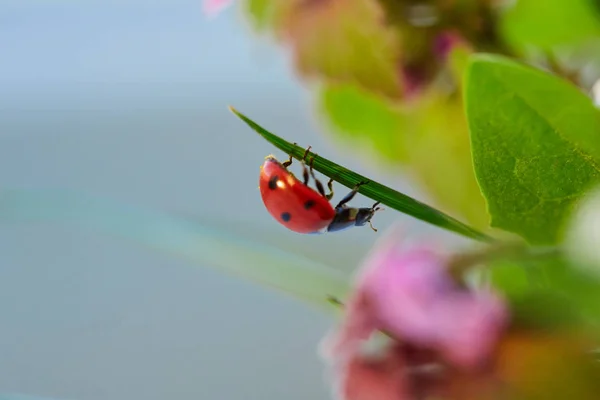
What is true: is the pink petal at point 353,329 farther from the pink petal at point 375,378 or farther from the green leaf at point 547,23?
the green leaf at point 547,23

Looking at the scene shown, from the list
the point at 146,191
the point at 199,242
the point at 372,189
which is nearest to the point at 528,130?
the point at 372,189

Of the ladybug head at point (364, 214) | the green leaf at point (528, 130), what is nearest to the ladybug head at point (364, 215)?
the ladybug head at point (364, 214)

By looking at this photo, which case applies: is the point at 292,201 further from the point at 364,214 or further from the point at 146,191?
the point at 146,191

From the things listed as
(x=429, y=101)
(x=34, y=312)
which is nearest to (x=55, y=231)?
(x=34, y=312)

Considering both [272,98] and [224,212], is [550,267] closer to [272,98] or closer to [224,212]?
[224,212]

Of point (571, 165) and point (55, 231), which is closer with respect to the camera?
point (571, 165)

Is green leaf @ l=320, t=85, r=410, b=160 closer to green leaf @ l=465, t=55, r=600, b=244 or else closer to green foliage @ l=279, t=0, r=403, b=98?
green foliage @ l=279, t=0, r=403, b=98
